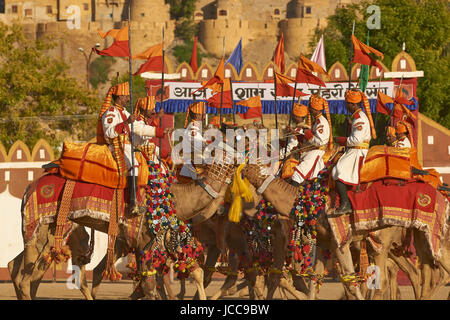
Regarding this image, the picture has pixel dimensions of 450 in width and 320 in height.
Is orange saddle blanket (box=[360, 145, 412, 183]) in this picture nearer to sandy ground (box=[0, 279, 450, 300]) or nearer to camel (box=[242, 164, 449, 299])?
camel (box=[242, 164, 449, 299])

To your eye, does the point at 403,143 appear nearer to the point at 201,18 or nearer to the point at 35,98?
the point at 35,98

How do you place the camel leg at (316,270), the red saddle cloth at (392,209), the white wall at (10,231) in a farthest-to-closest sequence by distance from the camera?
the white wall at (10,231)
the camel leg at (316,270)
the red saddle cloth at (392,209)

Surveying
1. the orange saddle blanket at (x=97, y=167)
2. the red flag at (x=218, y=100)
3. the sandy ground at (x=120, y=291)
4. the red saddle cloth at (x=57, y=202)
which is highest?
the red flag at (x=218, y=100)

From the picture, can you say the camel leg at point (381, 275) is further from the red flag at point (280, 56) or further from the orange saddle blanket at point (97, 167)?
the red flag at point (280, 56)

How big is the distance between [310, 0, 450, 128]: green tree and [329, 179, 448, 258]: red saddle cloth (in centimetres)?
2815

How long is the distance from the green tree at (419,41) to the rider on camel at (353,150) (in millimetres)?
28289

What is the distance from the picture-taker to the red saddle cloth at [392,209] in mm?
14969

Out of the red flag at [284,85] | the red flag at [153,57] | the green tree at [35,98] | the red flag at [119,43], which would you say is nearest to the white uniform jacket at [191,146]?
the red flag at [153,57]

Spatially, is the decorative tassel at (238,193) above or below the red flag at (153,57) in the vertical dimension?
below

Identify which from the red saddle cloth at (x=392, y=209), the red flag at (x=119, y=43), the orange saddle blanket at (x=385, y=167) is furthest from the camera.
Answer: the red flag at (x=119, y=43)

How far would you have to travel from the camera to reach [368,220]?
591 inches

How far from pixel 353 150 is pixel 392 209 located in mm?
976

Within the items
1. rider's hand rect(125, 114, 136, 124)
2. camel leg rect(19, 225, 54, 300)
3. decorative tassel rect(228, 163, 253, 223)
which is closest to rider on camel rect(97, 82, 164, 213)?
rider's hand rect(125, 114, 136, 124)

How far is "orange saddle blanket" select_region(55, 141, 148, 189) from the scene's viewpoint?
48.8 feet
